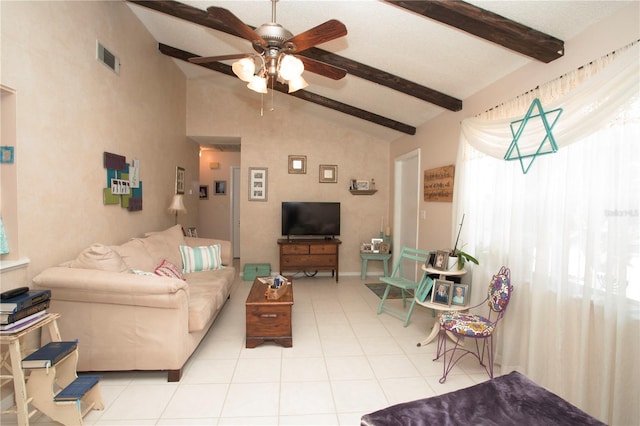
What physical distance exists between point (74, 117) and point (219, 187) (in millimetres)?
4814

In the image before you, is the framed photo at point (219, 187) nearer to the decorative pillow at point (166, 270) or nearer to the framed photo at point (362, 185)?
the framed photo at point (362, 185)

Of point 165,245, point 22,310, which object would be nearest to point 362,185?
point 165,245

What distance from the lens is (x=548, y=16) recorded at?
1.93 metres

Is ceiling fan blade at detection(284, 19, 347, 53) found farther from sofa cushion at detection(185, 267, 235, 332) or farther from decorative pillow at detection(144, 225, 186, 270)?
decorative pillow at detection(144, 225, 186, 270)

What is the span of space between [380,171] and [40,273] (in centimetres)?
477

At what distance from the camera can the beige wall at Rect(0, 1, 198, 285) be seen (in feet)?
6.63

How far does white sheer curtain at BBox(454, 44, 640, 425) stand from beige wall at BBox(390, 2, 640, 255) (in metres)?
0.11

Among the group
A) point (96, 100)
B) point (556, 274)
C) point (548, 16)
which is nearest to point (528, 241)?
point (556, 274)

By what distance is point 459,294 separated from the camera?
9.12 feet

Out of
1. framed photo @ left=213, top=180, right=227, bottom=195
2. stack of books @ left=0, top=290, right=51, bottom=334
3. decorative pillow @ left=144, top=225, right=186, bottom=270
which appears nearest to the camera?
stack of books @ left=0, top=290, right=51, bottom=334

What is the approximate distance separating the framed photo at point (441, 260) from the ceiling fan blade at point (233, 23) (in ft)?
7.87

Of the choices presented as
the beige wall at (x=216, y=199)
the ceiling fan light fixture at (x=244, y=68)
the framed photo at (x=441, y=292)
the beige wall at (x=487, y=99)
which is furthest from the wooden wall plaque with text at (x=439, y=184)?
the beige wall at (x=216, y=199)

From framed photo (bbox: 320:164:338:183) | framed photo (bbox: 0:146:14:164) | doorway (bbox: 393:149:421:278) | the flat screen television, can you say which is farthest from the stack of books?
framed photo (bbox: 320:164:338:183)

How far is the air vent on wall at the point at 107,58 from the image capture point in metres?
2.77
